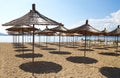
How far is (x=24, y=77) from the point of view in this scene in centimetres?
723

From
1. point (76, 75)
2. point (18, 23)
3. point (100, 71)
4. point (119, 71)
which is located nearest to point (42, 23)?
point (18, 23)

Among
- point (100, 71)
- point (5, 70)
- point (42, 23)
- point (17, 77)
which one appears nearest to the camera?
point (17, 77)

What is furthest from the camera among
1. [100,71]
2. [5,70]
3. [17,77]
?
[100,71]

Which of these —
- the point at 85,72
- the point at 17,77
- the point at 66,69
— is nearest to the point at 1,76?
the point at 17,77

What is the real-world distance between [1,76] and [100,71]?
4.55 meters

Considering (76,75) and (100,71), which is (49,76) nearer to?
(76,75)

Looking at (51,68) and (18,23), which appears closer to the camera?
(18,23)

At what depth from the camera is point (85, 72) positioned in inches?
334

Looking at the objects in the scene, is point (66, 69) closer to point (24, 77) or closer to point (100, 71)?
point (100, 71)

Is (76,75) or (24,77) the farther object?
(76,75)

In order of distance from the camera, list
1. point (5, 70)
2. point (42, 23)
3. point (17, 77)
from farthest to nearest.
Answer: point (5, 70) → point (42, 23) → point (17, 77)

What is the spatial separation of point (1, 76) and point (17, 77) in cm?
65

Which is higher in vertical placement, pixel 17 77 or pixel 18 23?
pixel 18 23

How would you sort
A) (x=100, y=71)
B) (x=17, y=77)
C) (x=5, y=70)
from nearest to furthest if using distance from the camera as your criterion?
(x=17, y=77), (x=5, y=70), (x=100, y=71)
